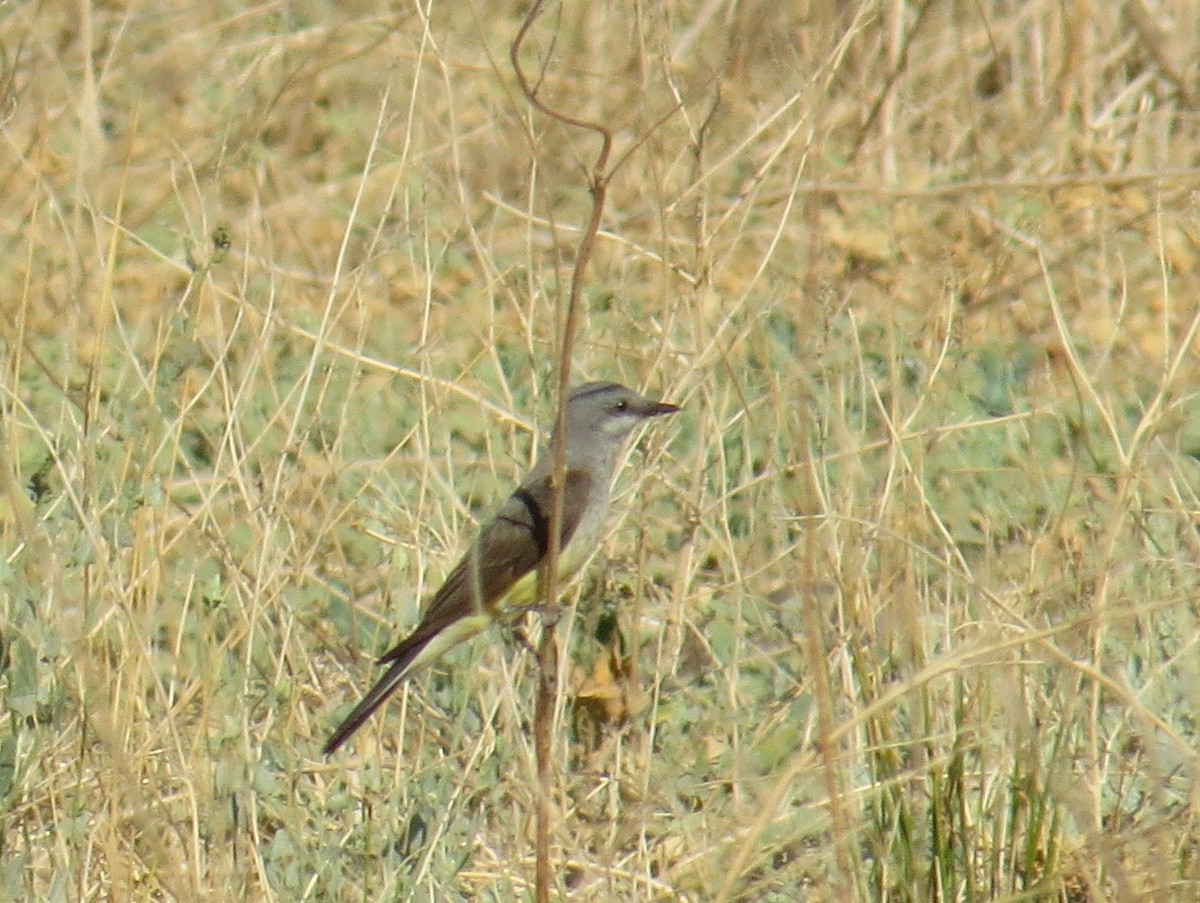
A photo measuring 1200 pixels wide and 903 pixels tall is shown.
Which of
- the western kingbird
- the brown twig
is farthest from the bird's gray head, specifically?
the brown twig

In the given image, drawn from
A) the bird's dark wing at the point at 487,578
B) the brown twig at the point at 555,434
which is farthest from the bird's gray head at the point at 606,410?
the brown twig at the point at 555,434

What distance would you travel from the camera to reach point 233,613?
15.0 feet

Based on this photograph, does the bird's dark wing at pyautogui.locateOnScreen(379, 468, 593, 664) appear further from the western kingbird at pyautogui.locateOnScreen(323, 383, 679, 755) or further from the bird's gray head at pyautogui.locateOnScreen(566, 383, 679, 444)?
the bird's gray head at pyautogui.locateOnScreen(566, 383, 679, 444)

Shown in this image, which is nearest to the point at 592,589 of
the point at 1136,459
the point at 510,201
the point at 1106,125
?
the point at 1136,459

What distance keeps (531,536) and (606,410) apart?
1.43 ft

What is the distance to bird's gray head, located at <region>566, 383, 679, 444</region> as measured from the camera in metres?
4.88

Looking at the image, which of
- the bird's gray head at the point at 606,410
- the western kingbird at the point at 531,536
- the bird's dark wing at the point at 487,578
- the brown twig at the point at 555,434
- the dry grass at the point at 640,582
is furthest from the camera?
the bird's gray head at the point at 606,410

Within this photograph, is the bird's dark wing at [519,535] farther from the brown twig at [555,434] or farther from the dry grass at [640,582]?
the brown twig at [555,434]

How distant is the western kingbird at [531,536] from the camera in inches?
165

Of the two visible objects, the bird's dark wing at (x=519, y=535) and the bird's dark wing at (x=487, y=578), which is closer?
the bird's dark wing at (x=487, y=578)

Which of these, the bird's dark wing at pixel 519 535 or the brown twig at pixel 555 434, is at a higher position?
the brown twig at pixel 555 434

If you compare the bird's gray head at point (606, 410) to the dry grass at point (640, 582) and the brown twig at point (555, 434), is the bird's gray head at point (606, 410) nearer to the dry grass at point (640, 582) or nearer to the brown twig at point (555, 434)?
the dry grass at point (640, 582)

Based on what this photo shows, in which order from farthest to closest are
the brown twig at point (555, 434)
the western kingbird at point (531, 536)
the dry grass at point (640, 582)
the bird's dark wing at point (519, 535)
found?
the bird's dark wing at point (519, 535), the western kingbird at point (531, 536), the dry grass at point (640, 582), the brown twig at point (555, 434)

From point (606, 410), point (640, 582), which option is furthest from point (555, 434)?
point (606, 410)
